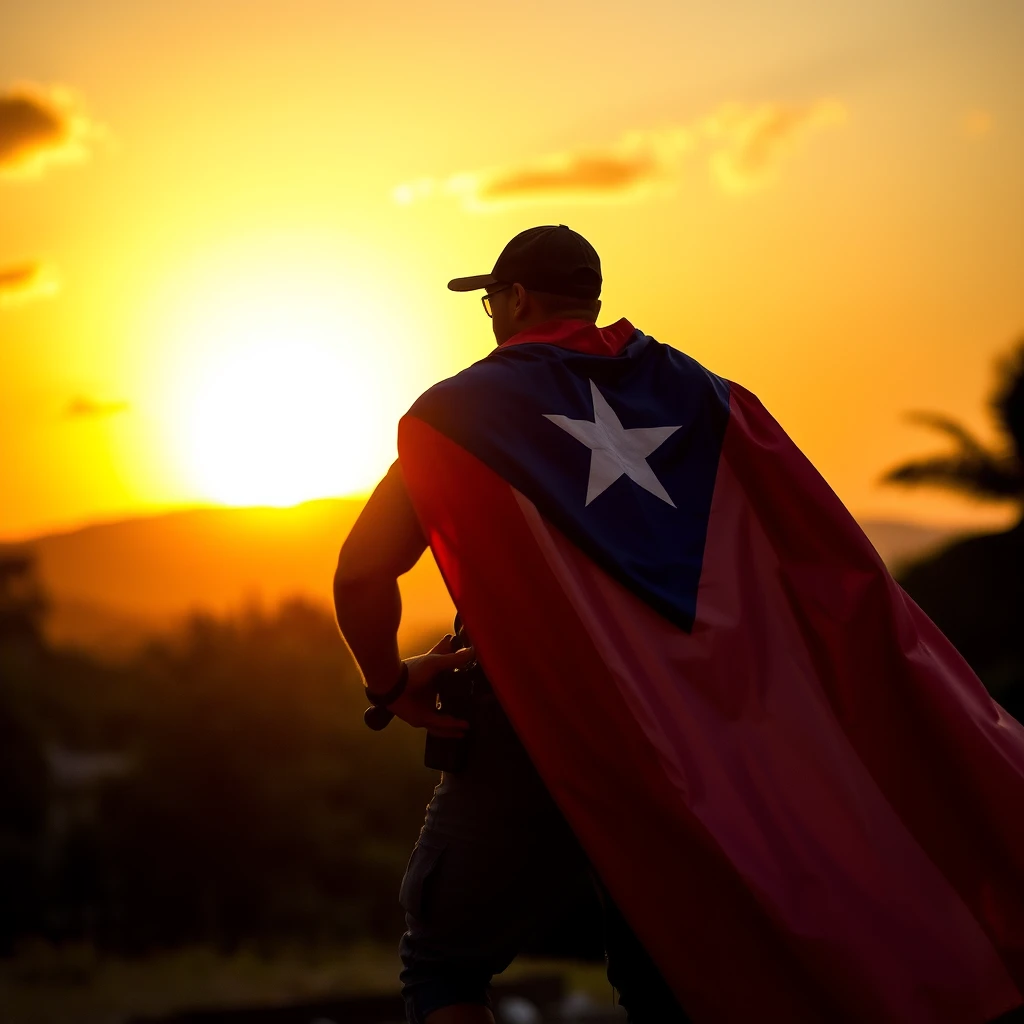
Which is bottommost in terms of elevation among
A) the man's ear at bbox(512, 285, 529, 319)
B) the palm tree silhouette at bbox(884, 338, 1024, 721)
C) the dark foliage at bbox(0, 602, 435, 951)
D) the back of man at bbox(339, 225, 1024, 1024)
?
the dark foliage at bbox(0, 602, 435, 951)

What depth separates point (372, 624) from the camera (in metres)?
3.12

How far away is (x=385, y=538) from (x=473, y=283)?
0.84 m

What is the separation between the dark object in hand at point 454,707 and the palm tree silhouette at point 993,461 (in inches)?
A: 805

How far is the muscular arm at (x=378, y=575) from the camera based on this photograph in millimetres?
3086

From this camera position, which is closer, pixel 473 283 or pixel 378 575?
pixel 378 575

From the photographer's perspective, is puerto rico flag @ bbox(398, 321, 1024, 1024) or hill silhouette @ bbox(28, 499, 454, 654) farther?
hill silhouette @ bbox(28, 499, 454, 654)

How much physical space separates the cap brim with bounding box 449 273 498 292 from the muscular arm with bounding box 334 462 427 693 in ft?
2.10

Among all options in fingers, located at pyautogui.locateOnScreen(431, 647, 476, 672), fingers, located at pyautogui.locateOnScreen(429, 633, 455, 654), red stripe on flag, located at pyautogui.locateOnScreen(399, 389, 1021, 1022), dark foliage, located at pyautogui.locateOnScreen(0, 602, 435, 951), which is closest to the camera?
red stripe on flag, located at pyautogui.locateOnScreen(399, 389, 1021, 1022)

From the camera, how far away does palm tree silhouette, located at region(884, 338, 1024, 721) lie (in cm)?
2231

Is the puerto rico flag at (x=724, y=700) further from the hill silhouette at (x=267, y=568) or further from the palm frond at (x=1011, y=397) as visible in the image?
the palm frond at (x=1011, y=397)

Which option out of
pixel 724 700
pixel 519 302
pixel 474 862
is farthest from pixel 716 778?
pixel 519 302

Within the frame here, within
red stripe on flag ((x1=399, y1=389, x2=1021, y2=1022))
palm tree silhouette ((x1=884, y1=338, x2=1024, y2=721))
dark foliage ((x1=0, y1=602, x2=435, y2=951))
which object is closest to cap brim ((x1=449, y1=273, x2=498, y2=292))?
red stripe on flag ((x1=399, y1=389, x2=1021, y2=1022))

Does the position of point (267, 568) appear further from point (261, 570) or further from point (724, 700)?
point (724, 700)

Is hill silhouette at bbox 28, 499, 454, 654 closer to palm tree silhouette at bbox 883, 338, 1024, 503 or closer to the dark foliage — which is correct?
the dark foliage
